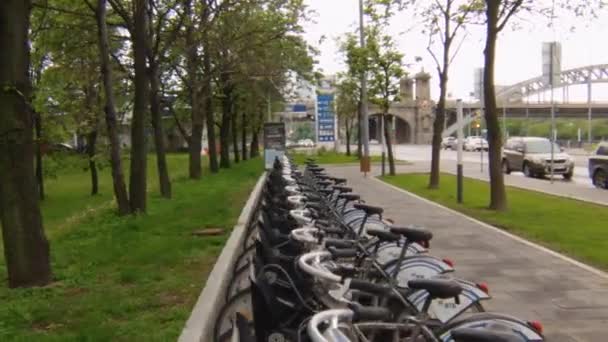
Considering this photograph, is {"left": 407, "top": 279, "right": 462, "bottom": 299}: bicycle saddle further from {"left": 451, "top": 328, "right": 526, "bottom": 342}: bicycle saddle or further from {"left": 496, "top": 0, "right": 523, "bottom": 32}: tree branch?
{"left": 496, "top": 0, "right": 523, "bottom": 32}: tree branch

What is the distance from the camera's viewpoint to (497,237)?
34.1 feet

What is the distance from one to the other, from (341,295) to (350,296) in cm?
14

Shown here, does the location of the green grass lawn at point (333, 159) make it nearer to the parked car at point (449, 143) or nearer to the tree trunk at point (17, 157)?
the parked car at point (449, 143)

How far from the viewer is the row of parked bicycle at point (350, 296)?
2986mm

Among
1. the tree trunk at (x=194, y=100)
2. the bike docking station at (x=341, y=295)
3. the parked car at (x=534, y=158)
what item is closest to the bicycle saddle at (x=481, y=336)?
the bike docking station at (x=341, y=295)

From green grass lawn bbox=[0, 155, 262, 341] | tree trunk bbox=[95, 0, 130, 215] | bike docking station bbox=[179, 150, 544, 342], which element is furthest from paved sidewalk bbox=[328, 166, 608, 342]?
tree trunk bbox=[95, 0, 130, 215]

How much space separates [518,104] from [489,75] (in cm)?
8033

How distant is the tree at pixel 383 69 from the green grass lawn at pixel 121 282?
43.3 feet

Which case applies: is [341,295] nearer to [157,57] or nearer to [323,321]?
[323,321]

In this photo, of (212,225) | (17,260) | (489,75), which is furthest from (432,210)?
(17,260)

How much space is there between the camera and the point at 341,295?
3672mm

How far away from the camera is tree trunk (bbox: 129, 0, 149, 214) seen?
12648 mm

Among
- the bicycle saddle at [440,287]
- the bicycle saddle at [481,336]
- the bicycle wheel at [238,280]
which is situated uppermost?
the bicycle saddle at [481,336]

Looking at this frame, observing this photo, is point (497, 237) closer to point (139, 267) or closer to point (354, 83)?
point (139, 267)
